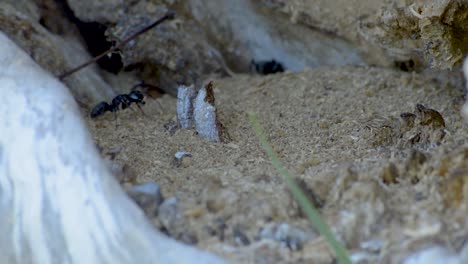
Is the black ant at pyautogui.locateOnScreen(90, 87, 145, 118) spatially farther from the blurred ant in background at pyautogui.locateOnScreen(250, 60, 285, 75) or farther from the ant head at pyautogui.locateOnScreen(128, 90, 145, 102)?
the blurred ant in background at pyautogui.locateOnScreen(250, 60, 285, 75)

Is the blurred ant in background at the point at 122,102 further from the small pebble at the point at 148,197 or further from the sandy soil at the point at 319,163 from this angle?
the small pebble at the point at 148,197

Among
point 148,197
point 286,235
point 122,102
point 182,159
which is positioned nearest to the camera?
point 286,235

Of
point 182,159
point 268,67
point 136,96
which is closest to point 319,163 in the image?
point 182,159

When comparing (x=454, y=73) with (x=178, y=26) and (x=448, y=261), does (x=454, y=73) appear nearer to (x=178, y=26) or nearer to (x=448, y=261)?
(x=178, y=26)

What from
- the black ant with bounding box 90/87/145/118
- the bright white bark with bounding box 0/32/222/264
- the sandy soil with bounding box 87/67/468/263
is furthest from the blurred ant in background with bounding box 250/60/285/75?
the bright white bark with bounding box 0/32/222/264

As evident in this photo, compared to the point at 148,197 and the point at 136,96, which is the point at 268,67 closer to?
the point at 136,96

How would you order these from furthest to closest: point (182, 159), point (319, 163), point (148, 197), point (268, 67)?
point (268, 67) → point (182, 159) → point (319, 163) → point (148, 197)
